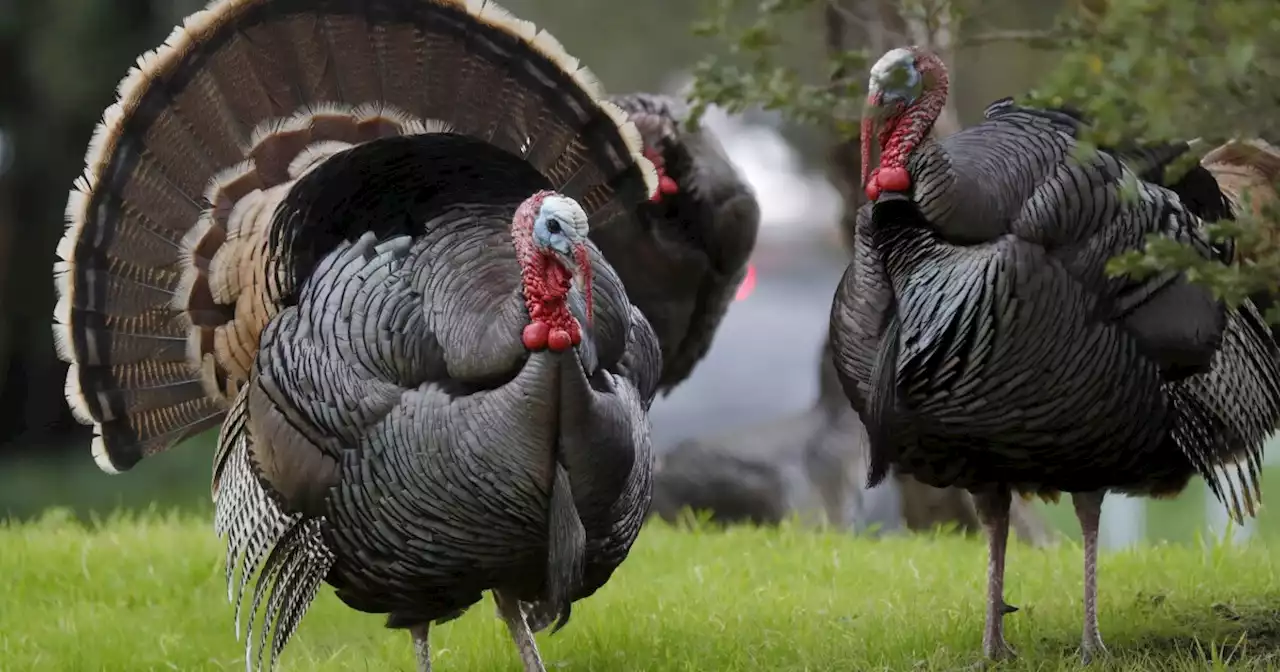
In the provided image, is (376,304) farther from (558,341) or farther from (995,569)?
(995,569)

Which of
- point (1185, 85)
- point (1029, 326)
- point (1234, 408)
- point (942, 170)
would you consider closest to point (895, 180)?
point (942, 170)

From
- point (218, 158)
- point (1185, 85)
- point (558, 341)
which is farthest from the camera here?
point (218, 158)

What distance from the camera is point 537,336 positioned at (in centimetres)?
370

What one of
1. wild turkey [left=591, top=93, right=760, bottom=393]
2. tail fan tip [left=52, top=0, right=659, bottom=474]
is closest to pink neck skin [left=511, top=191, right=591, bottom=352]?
tail fan tip [left=52, top=0, right=659, bottom=474]

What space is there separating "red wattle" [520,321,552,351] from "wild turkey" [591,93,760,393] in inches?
108

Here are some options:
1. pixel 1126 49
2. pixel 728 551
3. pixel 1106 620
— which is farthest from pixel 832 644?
pixel 1126 49

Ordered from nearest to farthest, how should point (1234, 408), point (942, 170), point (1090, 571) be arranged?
point (942, 170) → point (1234, 408) → point (1090, 571)

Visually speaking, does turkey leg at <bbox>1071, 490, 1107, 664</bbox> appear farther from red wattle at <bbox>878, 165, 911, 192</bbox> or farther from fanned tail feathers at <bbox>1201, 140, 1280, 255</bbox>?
red wattle at <bbox>878, 165, 911, 192</bbox>

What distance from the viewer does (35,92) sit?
384 inches

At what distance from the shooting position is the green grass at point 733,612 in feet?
15.1

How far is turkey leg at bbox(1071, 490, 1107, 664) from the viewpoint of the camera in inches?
174

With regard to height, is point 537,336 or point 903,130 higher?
point 903,130

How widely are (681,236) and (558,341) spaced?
3077mm

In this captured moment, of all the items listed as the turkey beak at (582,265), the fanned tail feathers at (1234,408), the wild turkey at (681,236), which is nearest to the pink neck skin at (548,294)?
the turkey beak at (582,265)
